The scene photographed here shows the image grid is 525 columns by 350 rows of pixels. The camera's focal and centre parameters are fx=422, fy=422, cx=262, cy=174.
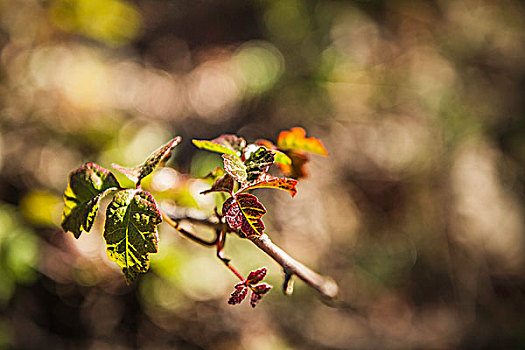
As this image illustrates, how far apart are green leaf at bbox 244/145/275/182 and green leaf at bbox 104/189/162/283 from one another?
0.13m

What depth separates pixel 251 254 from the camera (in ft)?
5.60

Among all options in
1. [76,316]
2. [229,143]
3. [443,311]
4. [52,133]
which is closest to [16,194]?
[52,133]

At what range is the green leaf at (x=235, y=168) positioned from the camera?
0.54 m

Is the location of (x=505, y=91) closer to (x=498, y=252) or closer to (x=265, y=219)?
(x=498, y=252)

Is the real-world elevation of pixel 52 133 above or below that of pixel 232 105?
above

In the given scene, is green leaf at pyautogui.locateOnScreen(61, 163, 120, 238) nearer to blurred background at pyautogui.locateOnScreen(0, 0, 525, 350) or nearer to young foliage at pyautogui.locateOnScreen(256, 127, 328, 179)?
young foliage at pyautogui.locateOnScreen(256, 127, 328, 179)

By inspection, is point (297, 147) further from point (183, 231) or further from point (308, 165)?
point (308, 165)

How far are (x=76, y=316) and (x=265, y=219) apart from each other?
87cm

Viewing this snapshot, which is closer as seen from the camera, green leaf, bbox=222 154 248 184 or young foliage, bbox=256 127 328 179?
green leaf, bbox=222 154 248 184

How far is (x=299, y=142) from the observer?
697 mm

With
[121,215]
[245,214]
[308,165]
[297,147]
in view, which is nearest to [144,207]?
[121,215]

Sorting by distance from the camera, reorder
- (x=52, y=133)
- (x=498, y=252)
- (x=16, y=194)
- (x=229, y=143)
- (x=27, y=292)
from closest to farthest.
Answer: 1. (x=229, y=143)
2. (x=27, y=292)
3. (x=16, y=194)
4. (x=52, y=133)
5. (x=498, y=252)

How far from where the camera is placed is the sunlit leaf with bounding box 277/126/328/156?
0.69 meters

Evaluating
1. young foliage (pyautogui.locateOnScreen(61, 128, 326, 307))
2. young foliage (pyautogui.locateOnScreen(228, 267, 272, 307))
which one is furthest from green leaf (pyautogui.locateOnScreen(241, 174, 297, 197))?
young foliage (pyautogui.locateOnScreen(228, 267, 272, 307))
